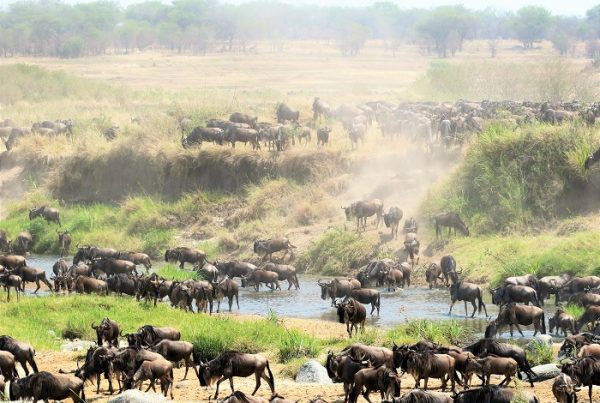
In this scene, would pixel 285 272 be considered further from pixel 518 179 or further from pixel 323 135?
pixel 323 135

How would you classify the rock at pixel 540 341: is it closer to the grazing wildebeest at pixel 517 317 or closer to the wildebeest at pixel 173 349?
the grazing wildebeest at pixel 517 317

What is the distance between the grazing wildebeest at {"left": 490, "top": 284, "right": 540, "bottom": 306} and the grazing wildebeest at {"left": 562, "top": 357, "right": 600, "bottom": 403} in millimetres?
8943

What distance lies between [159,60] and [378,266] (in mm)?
92978

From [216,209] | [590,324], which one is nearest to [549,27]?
[216,209]

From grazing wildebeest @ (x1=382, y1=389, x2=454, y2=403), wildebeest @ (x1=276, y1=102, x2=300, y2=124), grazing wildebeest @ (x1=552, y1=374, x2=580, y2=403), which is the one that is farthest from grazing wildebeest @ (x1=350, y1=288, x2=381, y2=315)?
wildebeest @ (x1=276, y1=102, x2=300, y2=124)

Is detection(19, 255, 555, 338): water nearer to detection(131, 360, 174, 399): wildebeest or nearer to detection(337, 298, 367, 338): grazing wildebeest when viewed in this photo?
detection(337, 298, 367, 338): grazing wildebeest

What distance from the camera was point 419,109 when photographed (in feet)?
151

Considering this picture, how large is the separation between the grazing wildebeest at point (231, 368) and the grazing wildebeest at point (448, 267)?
13.5 m

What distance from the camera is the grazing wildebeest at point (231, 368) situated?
15.1 meters

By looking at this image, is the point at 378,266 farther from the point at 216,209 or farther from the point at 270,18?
the point at 270,18

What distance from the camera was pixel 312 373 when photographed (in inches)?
653

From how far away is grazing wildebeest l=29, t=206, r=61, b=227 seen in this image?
38.7 metres

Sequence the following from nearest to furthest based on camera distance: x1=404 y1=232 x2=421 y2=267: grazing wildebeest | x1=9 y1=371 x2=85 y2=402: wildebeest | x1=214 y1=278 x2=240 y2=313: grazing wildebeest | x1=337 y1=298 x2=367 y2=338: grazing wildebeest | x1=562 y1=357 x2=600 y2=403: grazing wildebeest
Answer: x1=9 y1=371 x2=85 y2=402: wildebeest
x1=562 y1=357 x2=600 y2=403: grazing wildebeest
x1=337 y1=298 x2=367 y2=338: grazing wildebeest
x1=214 y1=278 x2=240 y2=313: grazing wildebeest
x1=404 y1=232 x2=421 y2=267: grazing wildebeest

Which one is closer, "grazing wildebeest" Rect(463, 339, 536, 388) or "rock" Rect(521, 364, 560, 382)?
"grazing wildebeest" Rect(463, 339, 536, 388)
